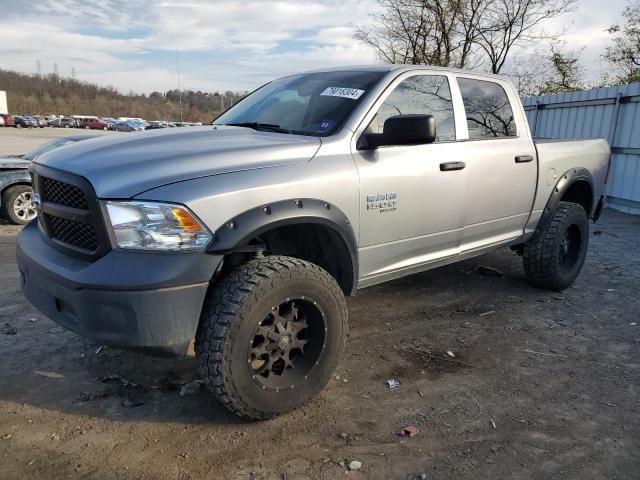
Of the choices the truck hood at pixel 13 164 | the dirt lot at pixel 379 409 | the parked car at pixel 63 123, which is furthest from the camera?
the parked car at pixel 63 123

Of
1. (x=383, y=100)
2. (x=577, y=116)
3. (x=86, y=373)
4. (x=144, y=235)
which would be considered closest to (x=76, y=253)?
(x=144, y=235)

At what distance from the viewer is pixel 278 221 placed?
265 centimetres

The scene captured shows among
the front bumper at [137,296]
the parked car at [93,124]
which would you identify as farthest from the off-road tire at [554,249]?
the parked car at [93,124]

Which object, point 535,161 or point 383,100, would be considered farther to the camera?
point 535,161

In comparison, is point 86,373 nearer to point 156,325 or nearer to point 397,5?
point 156,325

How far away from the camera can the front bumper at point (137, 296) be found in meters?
2.30

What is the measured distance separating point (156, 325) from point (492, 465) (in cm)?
171

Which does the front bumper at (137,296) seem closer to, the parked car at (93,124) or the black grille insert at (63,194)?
the black grille insert at (63,194)

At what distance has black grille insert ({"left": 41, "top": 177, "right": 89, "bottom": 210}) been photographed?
2521mm

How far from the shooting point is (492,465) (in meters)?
2.45

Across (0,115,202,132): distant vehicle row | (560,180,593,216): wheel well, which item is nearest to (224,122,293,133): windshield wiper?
(560,180,593,216): wheel well

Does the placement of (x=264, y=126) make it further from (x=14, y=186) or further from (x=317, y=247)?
(x=14, y=186)

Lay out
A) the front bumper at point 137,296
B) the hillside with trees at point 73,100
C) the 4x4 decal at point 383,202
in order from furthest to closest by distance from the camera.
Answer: the hillside with trees at point 73,100, the 4x4 decal at point 383,202, the front bumper at point 137,296

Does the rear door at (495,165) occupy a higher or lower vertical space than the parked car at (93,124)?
higher
